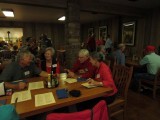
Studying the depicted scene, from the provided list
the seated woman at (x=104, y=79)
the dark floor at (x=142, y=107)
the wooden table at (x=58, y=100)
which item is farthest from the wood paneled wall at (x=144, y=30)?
the wooden table at (x=58, y=100)

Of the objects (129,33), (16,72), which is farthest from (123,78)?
(129,33)

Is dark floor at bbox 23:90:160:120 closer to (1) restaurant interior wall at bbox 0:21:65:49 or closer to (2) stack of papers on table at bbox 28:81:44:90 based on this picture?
(2) stack of papers on table at bbox 28:81:44:90

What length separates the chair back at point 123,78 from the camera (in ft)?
6.31

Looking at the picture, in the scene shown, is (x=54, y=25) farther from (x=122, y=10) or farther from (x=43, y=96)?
(x=43, y=96)

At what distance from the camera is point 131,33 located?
586 centimetres

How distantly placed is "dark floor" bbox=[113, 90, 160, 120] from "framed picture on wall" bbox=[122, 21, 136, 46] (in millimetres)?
3139

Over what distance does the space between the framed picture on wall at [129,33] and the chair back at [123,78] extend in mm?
4108

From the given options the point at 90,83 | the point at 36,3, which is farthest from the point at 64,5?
the point at 90,83

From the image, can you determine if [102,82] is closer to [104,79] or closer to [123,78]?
[104,79]

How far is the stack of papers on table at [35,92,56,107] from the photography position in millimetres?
1296

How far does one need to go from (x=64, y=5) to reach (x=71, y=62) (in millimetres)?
1526

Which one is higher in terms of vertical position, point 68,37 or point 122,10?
point 122,10

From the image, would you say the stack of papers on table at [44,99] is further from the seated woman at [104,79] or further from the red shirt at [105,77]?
the red shirt at [105,77]

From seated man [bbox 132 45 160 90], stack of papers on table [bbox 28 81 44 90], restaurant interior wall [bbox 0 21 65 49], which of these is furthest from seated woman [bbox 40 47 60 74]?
restaurant interior wall [bbox 0 21 65 49]
